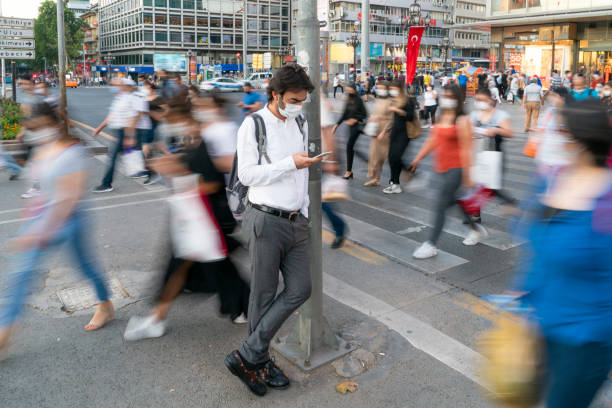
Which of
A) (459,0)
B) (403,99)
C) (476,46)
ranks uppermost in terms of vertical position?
(459,0)

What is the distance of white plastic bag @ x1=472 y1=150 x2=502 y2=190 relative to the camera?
6.14 metres

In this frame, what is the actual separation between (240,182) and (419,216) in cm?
458

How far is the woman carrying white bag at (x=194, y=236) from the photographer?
3668 mm

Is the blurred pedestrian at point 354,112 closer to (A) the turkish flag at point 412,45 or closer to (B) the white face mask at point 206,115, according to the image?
(B) the white face mask at point 206,115

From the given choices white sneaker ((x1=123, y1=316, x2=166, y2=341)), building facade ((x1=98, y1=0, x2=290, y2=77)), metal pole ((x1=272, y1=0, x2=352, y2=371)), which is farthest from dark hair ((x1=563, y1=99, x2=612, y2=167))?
building facade ((x1=98, y1=0, x2=290, y2=77))

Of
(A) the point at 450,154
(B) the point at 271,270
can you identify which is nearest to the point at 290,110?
(B) the point at 271,270

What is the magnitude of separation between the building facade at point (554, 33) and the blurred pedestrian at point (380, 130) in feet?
94.1

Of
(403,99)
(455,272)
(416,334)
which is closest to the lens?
(416,334)

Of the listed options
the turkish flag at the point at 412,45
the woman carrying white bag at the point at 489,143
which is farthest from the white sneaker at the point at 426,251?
the turkish flag at the point at 412,45

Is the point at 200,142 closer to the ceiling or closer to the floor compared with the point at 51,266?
closer to the ceiling

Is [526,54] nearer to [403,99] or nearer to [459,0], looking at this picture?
[403,99]

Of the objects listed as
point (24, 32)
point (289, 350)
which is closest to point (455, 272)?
point (289, 350)

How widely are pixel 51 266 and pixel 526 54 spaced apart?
3939cm

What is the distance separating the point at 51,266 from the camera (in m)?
5.48
